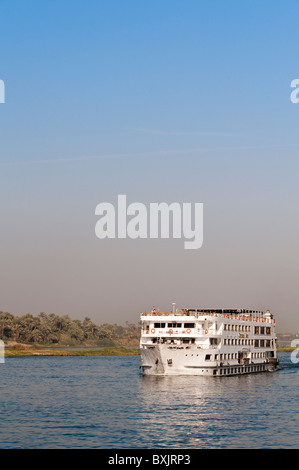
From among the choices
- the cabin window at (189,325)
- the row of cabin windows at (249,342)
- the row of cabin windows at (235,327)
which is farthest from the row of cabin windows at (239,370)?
the cabin window at (189,325)

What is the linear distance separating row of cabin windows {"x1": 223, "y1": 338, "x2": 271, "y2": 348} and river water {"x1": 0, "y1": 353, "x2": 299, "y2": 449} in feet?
21.1

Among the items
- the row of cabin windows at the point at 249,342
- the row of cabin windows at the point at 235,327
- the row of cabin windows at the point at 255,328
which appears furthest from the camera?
the row of cabin windows at the point at 255,328

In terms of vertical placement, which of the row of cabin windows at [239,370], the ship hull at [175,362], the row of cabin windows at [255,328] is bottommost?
the row of cabin windows at [239,370]

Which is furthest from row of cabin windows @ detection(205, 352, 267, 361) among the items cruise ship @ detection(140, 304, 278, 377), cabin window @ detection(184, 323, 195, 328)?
cabin window @ detection(184, 323, 195, 328)

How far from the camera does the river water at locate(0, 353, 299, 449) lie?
55281 millimetres

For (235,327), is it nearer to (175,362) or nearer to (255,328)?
(255,328)

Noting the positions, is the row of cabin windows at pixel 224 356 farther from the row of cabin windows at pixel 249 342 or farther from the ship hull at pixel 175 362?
the row of cabin windows at pixel 249 342

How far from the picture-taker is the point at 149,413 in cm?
6969

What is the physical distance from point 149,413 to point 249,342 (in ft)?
197

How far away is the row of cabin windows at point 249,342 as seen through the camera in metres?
114

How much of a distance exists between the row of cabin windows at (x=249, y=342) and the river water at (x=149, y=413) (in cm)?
643

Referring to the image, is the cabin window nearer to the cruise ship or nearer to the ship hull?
the cruise ship
